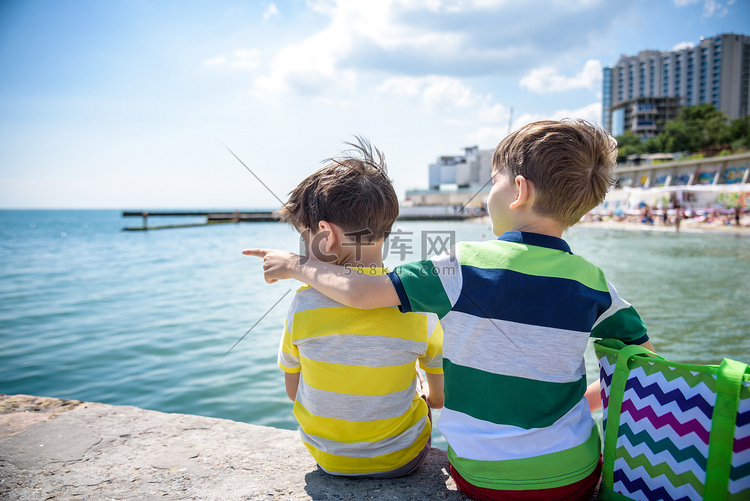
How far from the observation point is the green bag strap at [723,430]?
0.98m

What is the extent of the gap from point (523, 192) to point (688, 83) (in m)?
112

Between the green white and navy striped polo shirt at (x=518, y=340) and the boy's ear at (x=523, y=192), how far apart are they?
12cm

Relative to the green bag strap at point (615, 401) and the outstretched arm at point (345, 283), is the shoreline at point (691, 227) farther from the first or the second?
the outstretched arm at point (345, 283)

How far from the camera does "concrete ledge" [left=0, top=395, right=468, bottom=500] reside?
1375 millimetres

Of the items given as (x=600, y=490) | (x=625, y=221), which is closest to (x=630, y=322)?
(x=600, y=490)

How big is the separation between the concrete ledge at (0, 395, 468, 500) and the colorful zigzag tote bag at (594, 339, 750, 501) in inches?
19.0

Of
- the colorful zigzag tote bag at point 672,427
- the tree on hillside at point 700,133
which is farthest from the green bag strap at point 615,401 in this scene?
the tree on hillside at point 700,133

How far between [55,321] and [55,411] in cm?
597

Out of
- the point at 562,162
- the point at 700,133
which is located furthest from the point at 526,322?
the point at 700,133

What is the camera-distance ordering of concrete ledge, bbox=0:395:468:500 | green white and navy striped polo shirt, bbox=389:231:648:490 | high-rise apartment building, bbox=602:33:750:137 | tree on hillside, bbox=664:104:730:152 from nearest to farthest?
green white and navy striped polo shirt, bbox=389:231:648:490 < concrete ledge, bbox=0:395:468:500 < tree on hillside, bbox=664:104:730:152 < high-rise apartment building, bbox=602:33:750:137

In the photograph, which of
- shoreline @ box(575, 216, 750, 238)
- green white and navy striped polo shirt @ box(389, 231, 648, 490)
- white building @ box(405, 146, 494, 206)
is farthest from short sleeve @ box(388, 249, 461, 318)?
white building @ box(405, 146, 494, 206)

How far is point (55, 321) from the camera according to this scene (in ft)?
22.4

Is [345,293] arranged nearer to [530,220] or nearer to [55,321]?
[530,220]

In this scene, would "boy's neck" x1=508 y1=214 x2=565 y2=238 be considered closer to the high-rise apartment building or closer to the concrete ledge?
the concrete ledge
